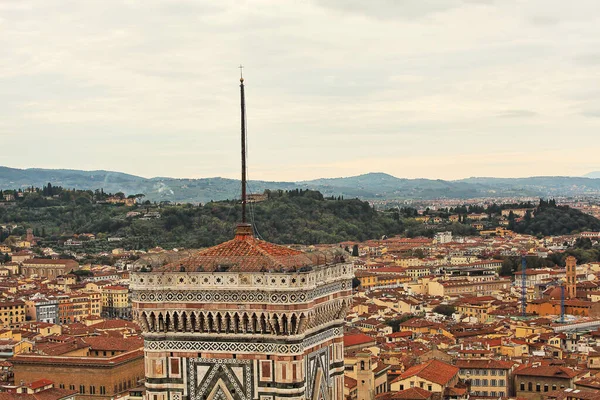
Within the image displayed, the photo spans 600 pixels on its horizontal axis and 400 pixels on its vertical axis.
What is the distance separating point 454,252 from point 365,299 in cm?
4948

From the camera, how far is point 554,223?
174 m

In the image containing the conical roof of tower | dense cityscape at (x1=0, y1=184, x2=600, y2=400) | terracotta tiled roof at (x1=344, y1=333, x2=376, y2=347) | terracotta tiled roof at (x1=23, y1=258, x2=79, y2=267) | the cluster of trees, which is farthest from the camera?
the cluster of trees

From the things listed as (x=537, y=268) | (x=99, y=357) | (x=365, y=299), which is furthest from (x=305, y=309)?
(x=537, y=268)

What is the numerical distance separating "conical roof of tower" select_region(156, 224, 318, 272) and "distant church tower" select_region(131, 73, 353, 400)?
1 centimetres

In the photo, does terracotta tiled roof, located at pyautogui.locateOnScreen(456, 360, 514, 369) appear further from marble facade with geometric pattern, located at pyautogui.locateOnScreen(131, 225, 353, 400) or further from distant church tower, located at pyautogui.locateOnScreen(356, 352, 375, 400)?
marble facade with geometric pattern, located at pyautogui.locateOnScreen(131, 225, 353, 400)

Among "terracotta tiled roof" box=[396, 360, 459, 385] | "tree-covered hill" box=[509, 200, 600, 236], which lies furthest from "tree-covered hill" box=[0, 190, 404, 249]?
"terracotta tiled roof" box=[396, 360, 459, 385]

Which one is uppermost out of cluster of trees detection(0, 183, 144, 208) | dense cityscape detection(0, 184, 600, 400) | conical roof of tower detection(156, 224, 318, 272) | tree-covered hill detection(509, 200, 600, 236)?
conical roof of tower detection(156, 224, 318, 272)

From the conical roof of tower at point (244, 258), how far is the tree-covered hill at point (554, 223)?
6452 inches

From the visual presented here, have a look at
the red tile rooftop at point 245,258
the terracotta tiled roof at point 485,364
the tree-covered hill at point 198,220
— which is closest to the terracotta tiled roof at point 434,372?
the terracotta tiled roof at point 485,364

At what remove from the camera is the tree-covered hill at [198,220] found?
506ft

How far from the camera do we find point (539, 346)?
65250mm

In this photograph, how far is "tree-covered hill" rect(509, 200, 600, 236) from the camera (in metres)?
173

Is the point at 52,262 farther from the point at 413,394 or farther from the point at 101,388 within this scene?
the point at 413,394

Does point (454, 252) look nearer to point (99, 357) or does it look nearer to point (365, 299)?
point (365, 299)
